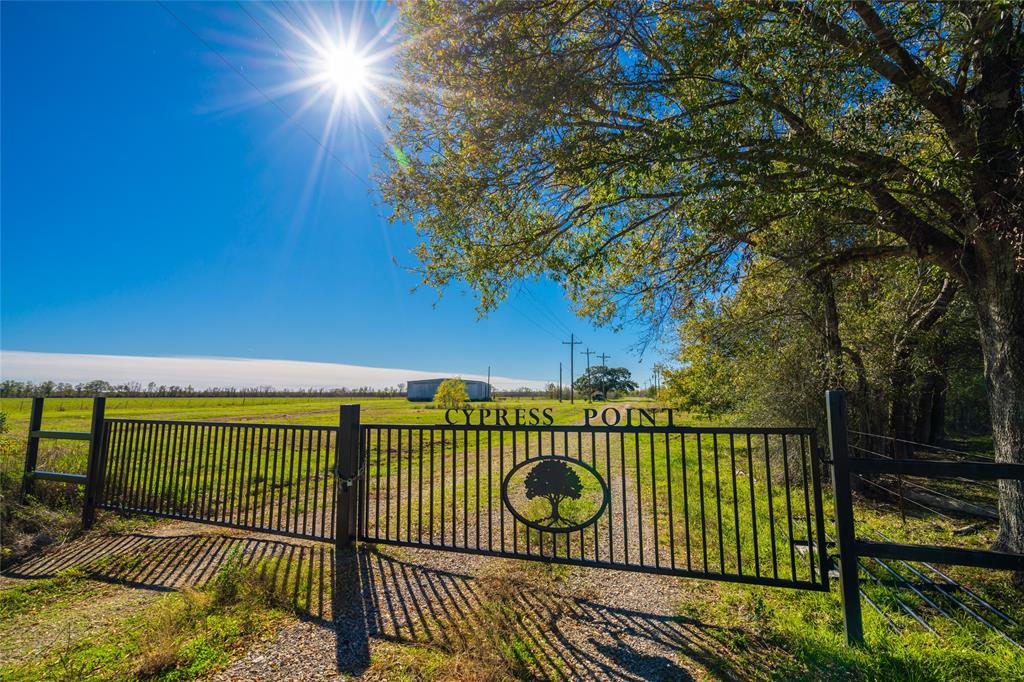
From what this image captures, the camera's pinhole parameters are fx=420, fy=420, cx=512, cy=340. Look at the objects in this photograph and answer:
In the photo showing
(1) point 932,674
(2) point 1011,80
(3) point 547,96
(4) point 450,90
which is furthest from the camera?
(4) point 450,90

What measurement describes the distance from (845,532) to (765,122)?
4.25m

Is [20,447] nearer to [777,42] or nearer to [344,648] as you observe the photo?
[344,648]

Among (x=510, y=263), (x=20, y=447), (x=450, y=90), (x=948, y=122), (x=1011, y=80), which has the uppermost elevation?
(x=450, y=90)

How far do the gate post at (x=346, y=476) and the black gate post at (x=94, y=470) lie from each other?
382cm

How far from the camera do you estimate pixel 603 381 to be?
83062mm

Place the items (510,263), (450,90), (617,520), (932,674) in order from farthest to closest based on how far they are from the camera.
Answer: (510,263) < (617,520) < (450,90) < (932,674)

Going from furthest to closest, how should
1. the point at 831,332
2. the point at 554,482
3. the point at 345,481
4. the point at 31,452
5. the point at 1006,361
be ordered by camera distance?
the point at 831,332 < the point at 31,452 < the point at 345,481 < the point at 1006,361 < the point at 554,482

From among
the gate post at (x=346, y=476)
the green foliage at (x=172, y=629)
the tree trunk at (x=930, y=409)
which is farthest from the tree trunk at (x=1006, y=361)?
the green foliage at (x=172, y=629)

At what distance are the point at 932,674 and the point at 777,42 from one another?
510 centimetres

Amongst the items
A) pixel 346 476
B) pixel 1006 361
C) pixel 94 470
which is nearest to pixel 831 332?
pixel 1006 361

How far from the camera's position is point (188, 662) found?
2883mm

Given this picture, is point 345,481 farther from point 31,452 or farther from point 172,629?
point 31,452

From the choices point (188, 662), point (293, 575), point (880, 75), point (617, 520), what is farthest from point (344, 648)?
point (880, 75)

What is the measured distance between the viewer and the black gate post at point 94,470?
18.9 feet
